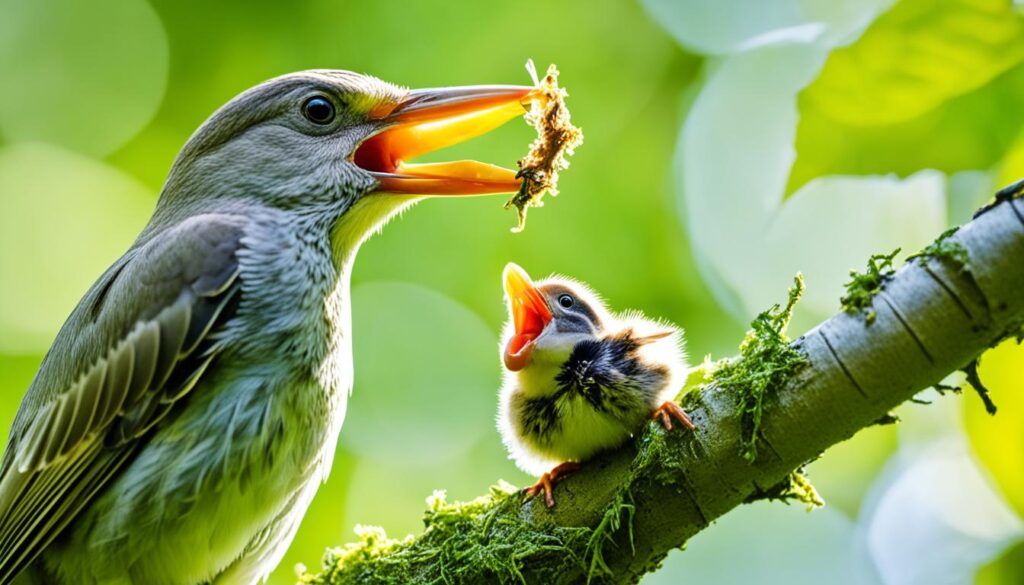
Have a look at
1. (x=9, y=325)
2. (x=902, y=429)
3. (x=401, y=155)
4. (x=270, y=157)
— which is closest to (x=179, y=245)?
(x=270, y=157)

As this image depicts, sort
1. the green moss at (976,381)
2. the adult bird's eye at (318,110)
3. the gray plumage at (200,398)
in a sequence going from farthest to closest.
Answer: the adult bird's eye at (318,110) < the gray plumage at (200,398) < the green moss at (976,381)

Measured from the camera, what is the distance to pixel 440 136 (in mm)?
4219

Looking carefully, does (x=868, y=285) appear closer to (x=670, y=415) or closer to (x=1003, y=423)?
(x=670, y=415)

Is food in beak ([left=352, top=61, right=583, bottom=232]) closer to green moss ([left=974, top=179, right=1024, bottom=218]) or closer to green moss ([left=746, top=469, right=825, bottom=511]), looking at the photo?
green moss ([left=746, top=469, right=825, bottom=511])

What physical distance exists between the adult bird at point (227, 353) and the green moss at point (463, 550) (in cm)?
34

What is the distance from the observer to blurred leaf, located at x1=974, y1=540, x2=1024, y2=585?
3.61m

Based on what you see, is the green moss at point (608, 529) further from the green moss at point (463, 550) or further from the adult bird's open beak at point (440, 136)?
the adult bird's open beak at point (440, 136)

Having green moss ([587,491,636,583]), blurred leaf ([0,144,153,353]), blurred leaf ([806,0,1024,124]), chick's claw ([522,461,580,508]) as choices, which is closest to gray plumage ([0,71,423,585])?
chick's claw ([522,461,580,508])

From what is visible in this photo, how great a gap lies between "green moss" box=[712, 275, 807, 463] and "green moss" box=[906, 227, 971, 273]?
0.41 m

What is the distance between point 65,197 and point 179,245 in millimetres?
4115

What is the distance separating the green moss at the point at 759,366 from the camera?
8.45 feet

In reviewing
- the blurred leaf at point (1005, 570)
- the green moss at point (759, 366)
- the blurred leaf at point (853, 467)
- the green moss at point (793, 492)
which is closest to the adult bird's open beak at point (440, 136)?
the green moss at point (759, 366)

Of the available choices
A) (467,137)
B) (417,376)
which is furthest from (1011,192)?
(417,376)

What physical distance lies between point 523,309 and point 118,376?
1.49m
